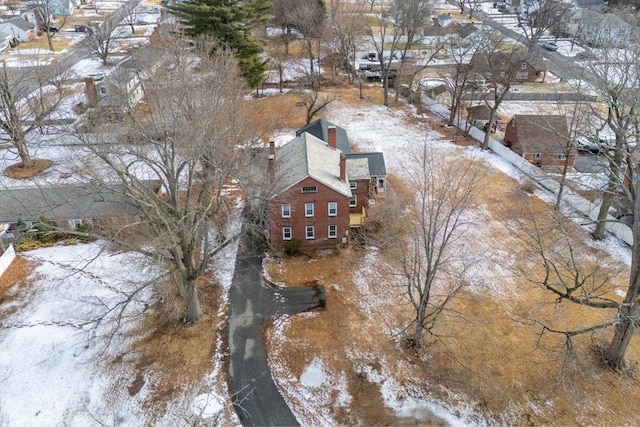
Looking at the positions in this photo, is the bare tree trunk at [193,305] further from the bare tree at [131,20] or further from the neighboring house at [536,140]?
the bare tree at [131,20]

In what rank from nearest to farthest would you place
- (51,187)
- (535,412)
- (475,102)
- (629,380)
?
(535,412)
(629,380)
(51,187)
(475,102)

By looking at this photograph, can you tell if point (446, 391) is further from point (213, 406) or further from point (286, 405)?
point (213, 406)

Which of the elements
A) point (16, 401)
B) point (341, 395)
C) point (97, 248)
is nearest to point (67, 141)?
point (97, 248)

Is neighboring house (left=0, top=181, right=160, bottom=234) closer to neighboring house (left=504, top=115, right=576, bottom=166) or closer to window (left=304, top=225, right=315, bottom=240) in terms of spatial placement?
window (left=304, top=225, right=315, bottom=240)

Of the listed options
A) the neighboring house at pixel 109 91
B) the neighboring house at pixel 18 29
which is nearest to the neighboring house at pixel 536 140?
the neighboring house at pixel 109 91

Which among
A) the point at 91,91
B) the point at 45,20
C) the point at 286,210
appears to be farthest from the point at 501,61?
the point at 45,20

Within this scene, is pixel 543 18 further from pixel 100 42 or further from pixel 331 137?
pixel 100 42

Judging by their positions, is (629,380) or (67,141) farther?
(67,141)
